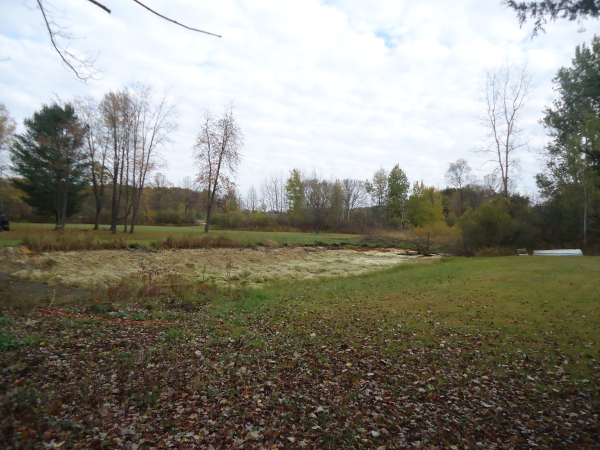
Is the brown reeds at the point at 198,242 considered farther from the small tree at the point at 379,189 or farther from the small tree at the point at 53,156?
the small tree at the point at 379,189

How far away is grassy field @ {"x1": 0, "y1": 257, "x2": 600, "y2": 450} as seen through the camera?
3.72 metres

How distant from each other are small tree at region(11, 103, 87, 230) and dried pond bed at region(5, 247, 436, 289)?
1063cm

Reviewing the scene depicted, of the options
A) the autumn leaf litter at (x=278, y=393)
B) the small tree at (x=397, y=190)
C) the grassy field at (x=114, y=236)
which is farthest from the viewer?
the small tree at (x=397, y=190)

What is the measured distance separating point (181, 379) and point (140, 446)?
56.3 inches

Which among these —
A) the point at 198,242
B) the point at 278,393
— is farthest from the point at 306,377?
the point at 198,242

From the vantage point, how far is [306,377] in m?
5.17

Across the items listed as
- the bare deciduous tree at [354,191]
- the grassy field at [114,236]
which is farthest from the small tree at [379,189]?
the grassy field at [114,236]

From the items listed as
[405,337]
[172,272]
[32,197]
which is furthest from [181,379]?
[32,197]

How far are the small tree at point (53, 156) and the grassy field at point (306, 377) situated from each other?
74.3 ft

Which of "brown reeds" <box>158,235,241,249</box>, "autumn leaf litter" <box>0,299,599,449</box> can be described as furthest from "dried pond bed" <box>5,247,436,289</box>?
"autumn leaf litter" <box>0,299,599,449</box>

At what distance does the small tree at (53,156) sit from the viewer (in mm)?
25688

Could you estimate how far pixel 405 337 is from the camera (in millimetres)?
6996

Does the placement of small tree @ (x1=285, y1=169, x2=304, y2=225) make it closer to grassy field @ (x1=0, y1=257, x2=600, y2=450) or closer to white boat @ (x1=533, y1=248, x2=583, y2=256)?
white boat @ (x1=533, y1=248, x2=583, y2=256)

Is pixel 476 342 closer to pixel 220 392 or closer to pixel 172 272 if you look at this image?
pixel 220 392
